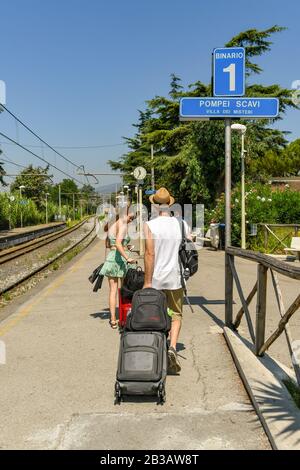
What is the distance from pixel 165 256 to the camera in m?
4.82

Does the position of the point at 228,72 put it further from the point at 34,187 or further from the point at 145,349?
the point at 34,187

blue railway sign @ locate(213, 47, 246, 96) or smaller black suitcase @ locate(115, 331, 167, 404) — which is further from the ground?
→ blue railway sign @ locate(213, 47, 246, 96)

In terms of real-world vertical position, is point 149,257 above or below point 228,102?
below

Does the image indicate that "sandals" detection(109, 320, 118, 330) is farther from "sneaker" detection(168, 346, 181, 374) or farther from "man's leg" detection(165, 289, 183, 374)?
"sneaker" detection(168, 346, 181, 374)

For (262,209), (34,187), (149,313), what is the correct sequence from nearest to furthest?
(149,313) → (262,209) → (34,187)

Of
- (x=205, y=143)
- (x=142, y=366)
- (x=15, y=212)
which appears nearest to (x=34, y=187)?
(x=15, y=212)

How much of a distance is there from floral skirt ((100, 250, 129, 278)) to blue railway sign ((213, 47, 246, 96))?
2.55m

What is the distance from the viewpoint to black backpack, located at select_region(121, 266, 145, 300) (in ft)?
18.3

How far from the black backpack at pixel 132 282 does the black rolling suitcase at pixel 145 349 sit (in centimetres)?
110

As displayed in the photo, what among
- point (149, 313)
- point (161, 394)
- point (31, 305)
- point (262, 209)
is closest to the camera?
point (161, 394)

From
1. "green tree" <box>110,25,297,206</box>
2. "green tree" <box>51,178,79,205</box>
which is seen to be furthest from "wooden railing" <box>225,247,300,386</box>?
"green tree" <box>51,178,79,205</box>

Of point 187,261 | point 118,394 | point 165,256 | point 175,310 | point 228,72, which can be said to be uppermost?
point 228,72

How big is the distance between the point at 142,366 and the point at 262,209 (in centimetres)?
1489
